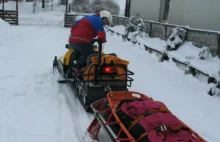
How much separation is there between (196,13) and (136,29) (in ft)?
13.3

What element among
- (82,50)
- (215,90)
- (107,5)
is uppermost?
(107,5)

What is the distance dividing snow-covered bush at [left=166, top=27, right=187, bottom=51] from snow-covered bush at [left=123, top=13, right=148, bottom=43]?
13.8 ft

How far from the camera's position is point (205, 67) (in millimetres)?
8680

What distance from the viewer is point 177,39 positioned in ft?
37.9

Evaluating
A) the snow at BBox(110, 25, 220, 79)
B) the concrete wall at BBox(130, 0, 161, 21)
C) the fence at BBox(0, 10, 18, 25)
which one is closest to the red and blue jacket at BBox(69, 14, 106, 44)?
the snow at BBox(110, 25, 220, 79)

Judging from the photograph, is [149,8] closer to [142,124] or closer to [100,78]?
[100,78]

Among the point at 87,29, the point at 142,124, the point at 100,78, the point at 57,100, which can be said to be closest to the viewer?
the point at 142,124

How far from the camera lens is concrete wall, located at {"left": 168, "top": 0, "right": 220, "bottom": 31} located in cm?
1220

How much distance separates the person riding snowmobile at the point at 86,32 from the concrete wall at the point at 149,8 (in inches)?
502

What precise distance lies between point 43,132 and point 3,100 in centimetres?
165

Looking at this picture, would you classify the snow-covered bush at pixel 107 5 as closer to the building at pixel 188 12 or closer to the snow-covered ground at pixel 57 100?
the building at pixel 188 12

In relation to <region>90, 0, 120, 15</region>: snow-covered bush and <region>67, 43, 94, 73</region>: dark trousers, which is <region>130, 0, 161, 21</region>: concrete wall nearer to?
<region>67, 43, 94, 73</region>: dark trousers

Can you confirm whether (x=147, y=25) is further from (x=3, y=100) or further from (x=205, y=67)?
(x=3, y=100)

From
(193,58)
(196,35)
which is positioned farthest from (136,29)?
(193,58)
